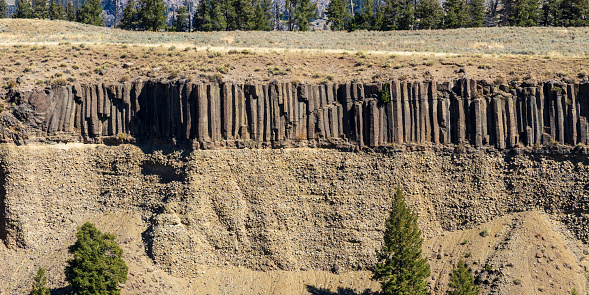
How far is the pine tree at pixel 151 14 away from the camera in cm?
9944

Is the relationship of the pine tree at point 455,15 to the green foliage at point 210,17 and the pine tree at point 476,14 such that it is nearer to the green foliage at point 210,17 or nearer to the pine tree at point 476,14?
the pine tree at point 476,14

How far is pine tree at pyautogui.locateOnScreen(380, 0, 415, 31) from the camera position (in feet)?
325

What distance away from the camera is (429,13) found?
9906 centimetres

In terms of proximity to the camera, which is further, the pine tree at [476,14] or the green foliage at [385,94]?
the pine tree at [476,14]

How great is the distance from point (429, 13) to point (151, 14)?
38.6m

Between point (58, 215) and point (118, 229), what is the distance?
5219 millimetres

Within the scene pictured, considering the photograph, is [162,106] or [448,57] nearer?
[162,106]

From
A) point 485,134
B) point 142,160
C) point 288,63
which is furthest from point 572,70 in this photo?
point 142,160

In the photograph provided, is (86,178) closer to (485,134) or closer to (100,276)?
(100,276)

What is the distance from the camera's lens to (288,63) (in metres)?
64.5

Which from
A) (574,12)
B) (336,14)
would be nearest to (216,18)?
(336,14)

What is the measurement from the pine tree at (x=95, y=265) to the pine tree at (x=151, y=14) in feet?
179

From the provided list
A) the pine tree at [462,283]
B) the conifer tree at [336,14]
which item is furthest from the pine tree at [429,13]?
the pine tree at [462,283]

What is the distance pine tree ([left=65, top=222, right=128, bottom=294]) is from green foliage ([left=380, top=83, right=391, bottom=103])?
23840mm
